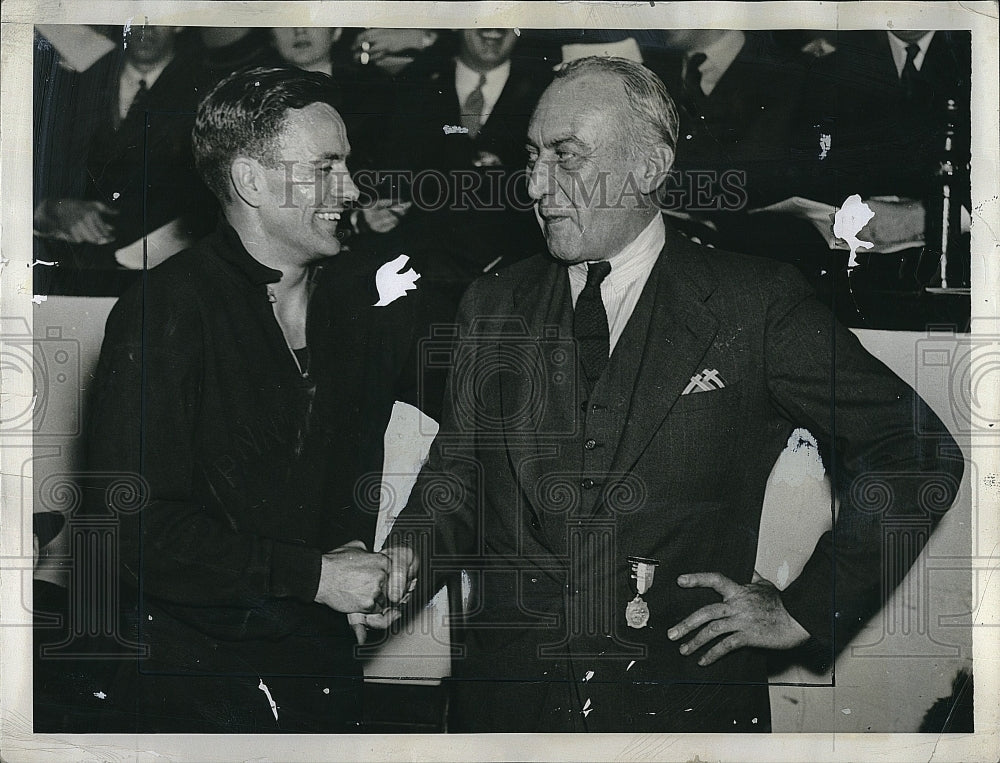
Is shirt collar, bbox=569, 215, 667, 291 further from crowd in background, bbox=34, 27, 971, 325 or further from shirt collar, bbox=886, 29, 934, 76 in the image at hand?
shirt collar, bbox=886, 29, 934, 76

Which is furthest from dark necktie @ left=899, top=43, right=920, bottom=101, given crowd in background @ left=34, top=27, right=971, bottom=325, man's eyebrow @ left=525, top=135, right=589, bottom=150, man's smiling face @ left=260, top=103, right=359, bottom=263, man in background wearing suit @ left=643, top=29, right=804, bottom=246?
man's smiling face @ left=260, top=103, right=359, bottom=263

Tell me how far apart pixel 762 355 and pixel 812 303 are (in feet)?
0.59

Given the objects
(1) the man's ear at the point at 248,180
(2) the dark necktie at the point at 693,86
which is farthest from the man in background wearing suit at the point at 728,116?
(1) the man's ear at the point at 248,180

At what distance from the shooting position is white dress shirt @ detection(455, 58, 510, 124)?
221 centimetres

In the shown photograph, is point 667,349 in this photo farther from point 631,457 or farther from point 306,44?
point 306,44

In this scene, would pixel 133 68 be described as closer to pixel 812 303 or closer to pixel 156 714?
pixel 156 714

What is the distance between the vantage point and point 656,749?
7.25 ft

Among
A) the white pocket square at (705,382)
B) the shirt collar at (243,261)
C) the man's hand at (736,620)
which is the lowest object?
the man's hand at (736,620)

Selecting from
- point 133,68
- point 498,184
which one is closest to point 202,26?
point 133,68

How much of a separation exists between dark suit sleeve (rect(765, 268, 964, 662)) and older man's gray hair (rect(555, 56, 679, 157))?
44 cm

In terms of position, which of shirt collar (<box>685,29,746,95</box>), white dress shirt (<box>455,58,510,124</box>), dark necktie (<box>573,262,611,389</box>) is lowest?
dark necktie (<box>573,262,611,389</box>)

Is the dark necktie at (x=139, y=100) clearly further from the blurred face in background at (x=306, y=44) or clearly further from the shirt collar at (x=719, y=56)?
the shirt collar at (x=719, y=56)

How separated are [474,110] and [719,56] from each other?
603 millimetres

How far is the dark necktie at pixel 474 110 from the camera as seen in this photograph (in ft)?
7.27
